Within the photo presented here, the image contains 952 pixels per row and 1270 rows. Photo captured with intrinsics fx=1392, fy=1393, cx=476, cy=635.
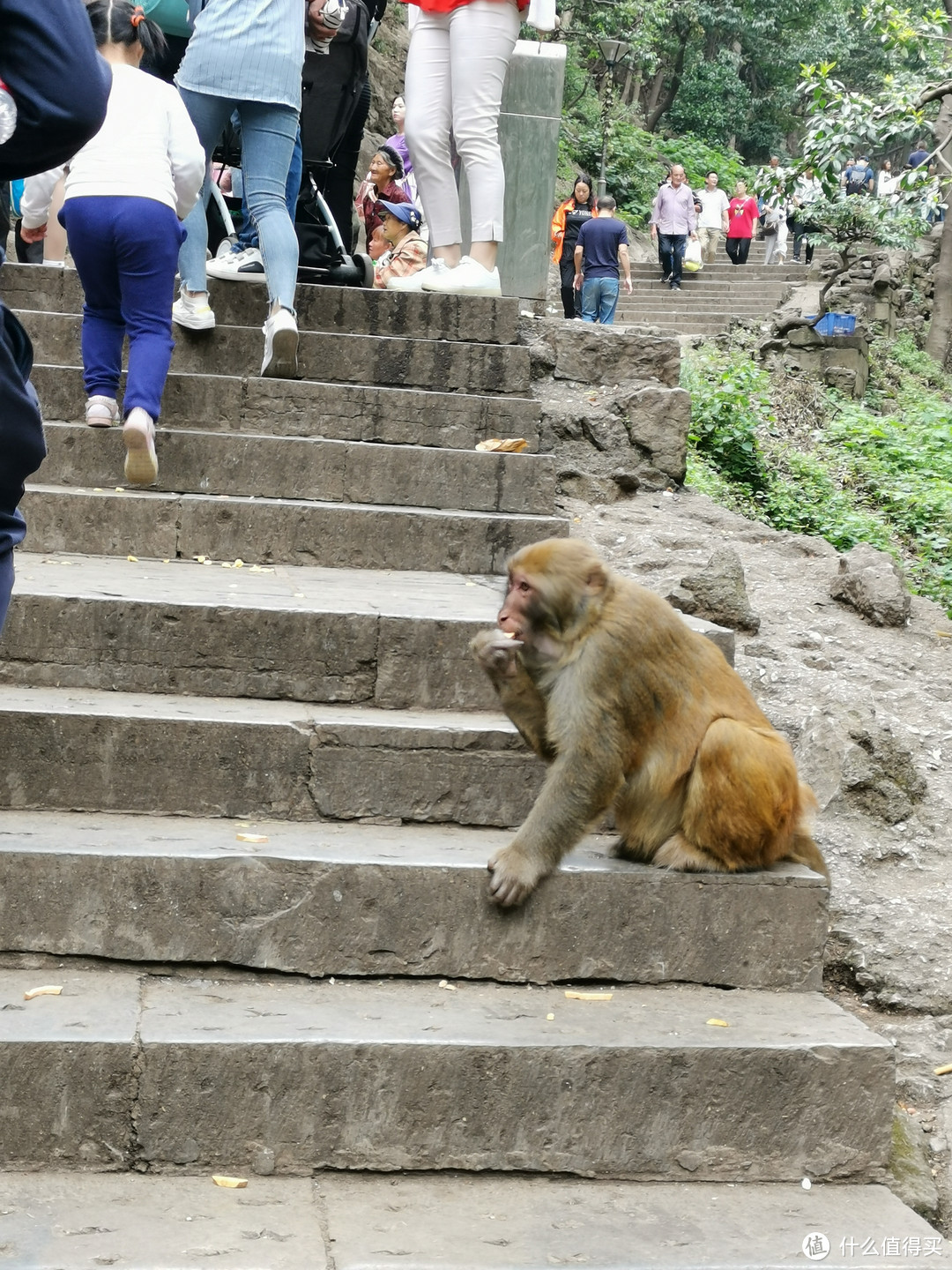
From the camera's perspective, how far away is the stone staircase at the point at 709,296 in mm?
25438

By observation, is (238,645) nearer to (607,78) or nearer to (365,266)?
(365,266)

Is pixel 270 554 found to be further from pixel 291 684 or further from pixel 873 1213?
pixel 873 1213

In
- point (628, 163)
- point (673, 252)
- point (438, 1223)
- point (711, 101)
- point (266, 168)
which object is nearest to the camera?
point (438, 1223)

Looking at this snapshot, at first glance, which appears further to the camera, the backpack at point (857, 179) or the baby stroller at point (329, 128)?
the backpack at point (857, 179)

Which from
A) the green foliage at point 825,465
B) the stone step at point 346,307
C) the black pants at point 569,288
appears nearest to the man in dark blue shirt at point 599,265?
the green foliage at point 825,465

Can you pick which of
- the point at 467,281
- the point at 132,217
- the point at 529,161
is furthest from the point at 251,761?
the point at 529,161

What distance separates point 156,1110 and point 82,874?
59 cm

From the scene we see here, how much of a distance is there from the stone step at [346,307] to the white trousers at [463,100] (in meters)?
0.36

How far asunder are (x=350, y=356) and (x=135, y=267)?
135 centimetres

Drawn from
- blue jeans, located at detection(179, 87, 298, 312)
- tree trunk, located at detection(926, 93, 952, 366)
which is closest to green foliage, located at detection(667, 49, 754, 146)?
tree trunk, located at detection(926, 93, 952, 366)

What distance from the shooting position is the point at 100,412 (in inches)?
206

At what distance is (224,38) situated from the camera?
18.1 ft

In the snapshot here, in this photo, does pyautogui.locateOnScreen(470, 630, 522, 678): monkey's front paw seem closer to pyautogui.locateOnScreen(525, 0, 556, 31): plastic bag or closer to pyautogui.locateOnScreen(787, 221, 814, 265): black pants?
pyautogui.locateOnScreen(525, 0, 556, 31): plastic bag

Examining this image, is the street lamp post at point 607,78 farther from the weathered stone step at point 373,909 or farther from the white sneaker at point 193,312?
the weathered stone step at point 373,909
